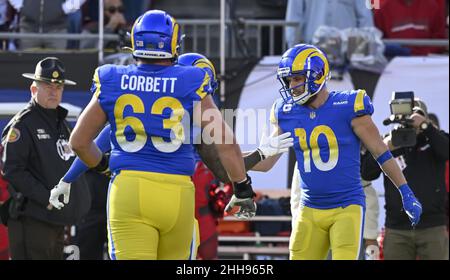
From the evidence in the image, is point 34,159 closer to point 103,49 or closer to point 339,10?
point 103,49

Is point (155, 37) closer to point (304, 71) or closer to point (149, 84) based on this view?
point (149, 84)

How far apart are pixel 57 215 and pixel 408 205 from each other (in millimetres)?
2571

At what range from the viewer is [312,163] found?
714 centimetres

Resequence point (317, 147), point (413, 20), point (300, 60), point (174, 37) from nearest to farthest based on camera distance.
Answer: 1. point (174, 37)
2. point (317, 147)
3. point (300, 60)
4. point (413, 20)

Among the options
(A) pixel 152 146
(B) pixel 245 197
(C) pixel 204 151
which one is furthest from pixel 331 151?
(A) pixel 152 146

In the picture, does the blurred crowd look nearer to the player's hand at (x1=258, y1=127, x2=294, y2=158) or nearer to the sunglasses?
the sunglasses

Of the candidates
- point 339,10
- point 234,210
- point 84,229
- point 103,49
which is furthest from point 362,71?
point 234,210

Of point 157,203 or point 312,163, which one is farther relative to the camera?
point 312,163

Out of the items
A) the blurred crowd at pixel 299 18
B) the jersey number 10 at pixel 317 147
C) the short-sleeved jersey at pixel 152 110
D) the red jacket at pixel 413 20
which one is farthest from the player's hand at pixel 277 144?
the red jacket at pixel 413 20

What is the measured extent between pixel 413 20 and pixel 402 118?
2.84 meters

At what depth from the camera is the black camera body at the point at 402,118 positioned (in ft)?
28.1

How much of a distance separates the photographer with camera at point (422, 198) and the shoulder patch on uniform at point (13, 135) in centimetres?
265

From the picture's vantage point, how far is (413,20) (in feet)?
36.8
